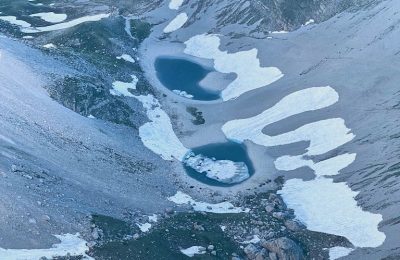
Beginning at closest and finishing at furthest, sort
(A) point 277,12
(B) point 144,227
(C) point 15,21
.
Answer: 1. (B) point 144,227
2. (C) point 15,21
3. (A) point 277,12

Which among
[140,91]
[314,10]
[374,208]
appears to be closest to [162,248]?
[374,208]

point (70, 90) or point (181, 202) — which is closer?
point (181, 202)

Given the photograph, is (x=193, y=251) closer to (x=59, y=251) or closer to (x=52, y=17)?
(x=59, y=251)

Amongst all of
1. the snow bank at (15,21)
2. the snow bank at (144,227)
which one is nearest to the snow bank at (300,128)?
the snow bank at (144,227)

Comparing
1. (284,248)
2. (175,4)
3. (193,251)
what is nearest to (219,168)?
(284,248)

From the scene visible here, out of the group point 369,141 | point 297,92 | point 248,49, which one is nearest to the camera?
point 369,141

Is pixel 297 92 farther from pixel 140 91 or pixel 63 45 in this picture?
pixel 63 45
